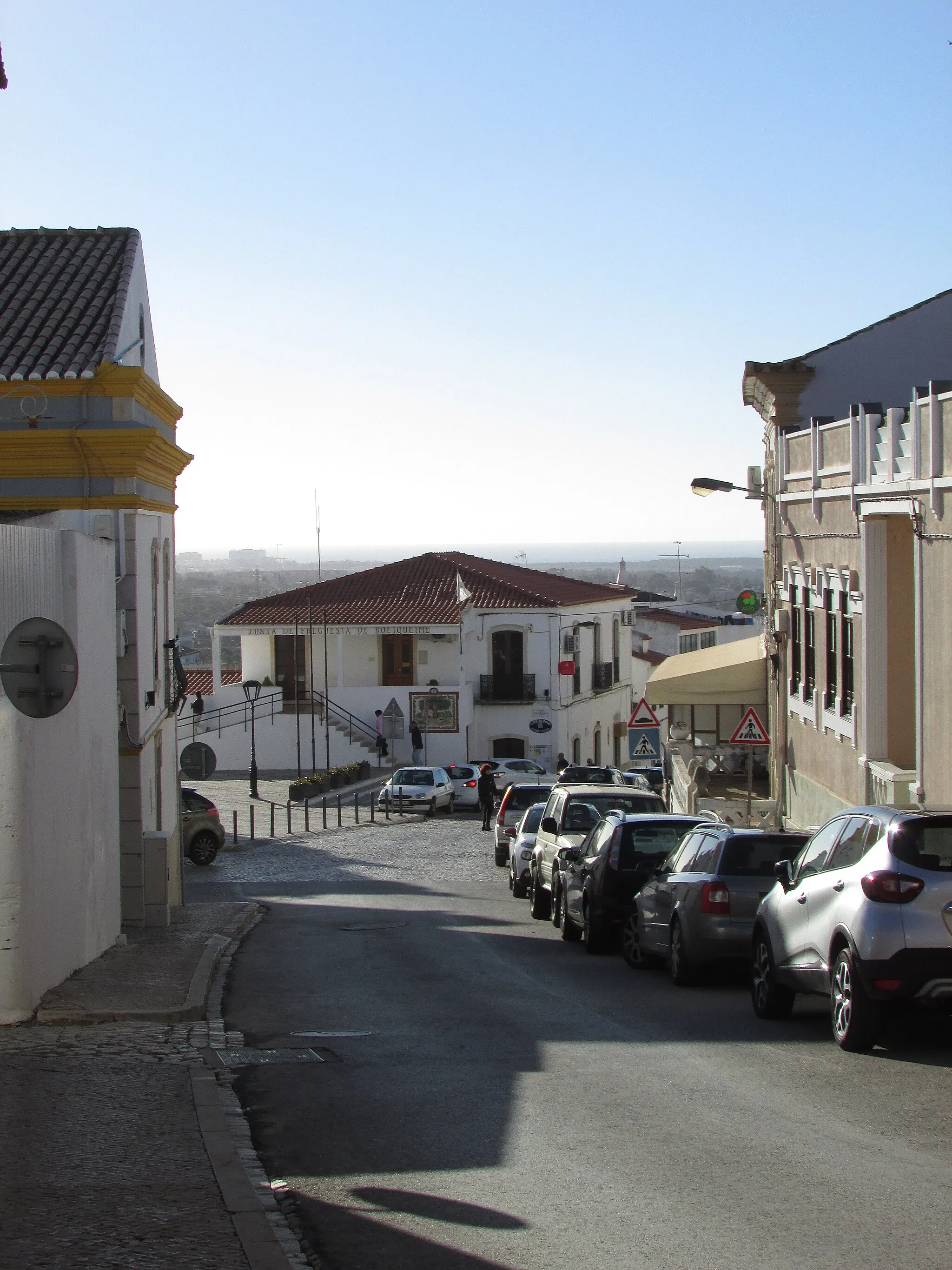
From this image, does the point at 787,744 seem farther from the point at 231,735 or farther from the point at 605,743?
the point at 605,743

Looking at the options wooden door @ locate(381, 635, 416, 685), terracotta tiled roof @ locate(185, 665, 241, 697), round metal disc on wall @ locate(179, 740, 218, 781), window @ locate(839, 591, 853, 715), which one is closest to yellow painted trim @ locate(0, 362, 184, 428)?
round metal disc on wall @ locate(179, 740, 218, 781)

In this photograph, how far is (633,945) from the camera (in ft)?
50.6

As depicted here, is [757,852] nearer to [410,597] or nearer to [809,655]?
[809,655]

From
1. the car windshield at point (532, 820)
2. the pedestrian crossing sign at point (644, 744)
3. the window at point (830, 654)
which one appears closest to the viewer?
the window at point (830, 654)

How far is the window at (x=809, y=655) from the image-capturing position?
2486cm

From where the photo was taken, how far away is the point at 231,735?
183ft

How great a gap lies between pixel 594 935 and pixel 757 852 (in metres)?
3.62

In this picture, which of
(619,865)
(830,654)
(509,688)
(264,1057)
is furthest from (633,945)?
(509,688)

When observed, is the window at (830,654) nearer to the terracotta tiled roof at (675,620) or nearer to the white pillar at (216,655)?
the white pillar at (216,655)

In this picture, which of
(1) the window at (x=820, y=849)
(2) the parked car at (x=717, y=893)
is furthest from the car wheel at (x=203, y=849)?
(1) the window at (x=820, y=849)

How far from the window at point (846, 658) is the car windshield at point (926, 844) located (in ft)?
39.8

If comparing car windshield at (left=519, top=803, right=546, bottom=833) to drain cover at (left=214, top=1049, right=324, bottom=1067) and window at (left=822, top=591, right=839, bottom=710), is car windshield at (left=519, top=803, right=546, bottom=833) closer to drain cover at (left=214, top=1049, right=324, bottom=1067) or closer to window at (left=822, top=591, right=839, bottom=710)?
window at (left=822, top=591, right=839, bottom=710)

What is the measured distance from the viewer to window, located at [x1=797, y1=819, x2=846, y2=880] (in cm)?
1082

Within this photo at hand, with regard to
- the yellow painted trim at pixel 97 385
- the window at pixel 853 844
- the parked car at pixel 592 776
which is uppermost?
the yellow painted trim at pixel 97 385
